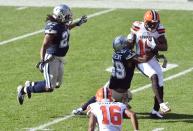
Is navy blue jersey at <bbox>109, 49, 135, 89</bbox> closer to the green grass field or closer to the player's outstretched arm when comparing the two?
the green grass field

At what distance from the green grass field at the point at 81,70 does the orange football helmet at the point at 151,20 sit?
63.6 inches

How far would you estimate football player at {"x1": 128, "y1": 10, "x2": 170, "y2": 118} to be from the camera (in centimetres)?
1525

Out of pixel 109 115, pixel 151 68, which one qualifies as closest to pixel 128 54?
pixel 151 68

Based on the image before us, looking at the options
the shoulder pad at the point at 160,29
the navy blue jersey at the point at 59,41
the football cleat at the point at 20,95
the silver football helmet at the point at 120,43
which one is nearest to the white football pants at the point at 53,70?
the navy blue jersey at the point at 59,41

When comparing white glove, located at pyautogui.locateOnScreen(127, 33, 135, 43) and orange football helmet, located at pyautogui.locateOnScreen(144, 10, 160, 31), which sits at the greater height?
orange football helmet, located at pyautogui.locateOnScreen(144, 10, 160, 31)

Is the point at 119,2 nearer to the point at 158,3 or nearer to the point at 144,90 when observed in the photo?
the point at 158,3

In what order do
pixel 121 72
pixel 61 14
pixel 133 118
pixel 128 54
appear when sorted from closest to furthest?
pixel 133 118 < pixel 128 54 < pixel 121 72 < pixel 61 14

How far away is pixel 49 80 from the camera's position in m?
16.0

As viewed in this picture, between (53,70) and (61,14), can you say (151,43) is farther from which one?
(53,70)

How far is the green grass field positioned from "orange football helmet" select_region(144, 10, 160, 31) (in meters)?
1.61

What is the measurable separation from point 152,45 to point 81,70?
493 centimetres

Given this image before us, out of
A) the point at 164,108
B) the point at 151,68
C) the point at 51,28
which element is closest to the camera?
the point at 164,108

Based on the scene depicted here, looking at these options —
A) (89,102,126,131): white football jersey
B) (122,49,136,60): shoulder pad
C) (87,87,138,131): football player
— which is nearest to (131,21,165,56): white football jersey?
(122,49,136,60): shoulder pad

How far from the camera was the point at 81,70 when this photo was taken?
2014 centimetres
